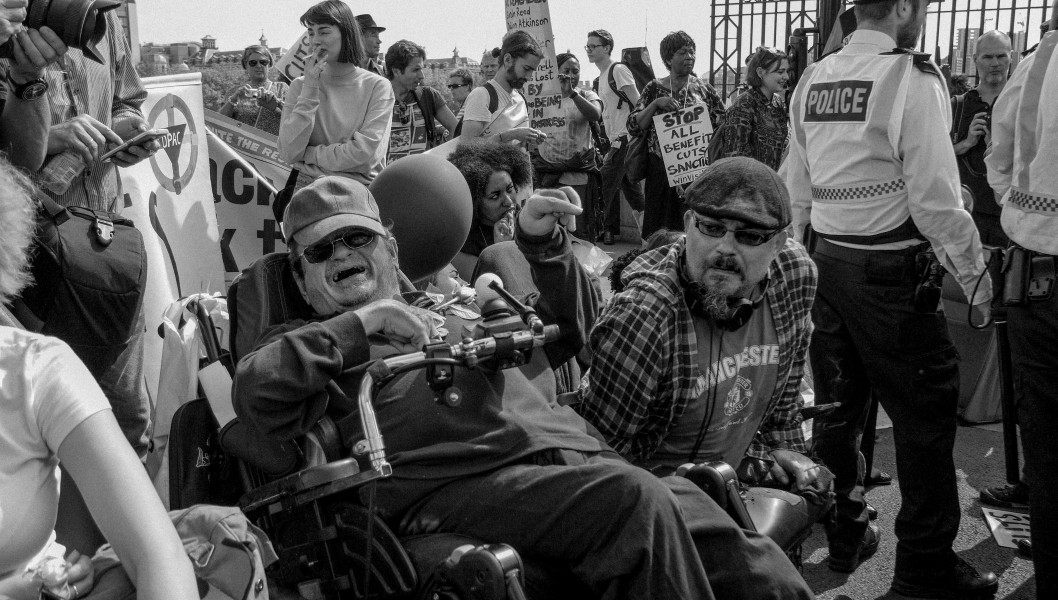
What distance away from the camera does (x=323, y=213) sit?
→ 9.55ft

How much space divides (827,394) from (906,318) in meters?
0.52

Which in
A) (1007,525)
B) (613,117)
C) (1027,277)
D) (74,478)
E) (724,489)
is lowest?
(1007,525)

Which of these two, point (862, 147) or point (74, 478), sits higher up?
point (862, 147)

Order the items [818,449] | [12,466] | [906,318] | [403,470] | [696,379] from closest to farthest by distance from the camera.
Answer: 1. [12,466]
2. [403,470]
3. [696,379]
4. [906,318]
5. [818,449]

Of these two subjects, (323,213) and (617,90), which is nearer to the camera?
(323,213)

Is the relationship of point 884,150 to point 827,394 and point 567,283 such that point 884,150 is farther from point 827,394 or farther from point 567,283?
point 567,283

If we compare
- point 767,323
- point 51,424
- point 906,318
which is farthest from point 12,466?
point 906,318

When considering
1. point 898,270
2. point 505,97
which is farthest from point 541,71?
point 898,270

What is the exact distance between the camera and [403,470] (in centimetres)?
251

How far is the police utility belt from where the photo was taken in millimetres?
3439

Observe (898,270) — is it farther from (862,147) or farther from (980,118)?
(980,118)

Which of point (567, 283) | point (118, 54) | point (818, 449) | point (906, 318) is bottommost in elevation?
point (818, 449)

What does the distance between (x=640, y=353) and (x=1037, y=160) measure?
Result: 1.61 metres

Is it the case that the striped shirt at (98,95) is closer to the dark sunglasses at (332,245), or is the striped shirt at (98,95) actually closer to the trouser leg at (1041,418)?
the dark sunglasses at (332,245)
